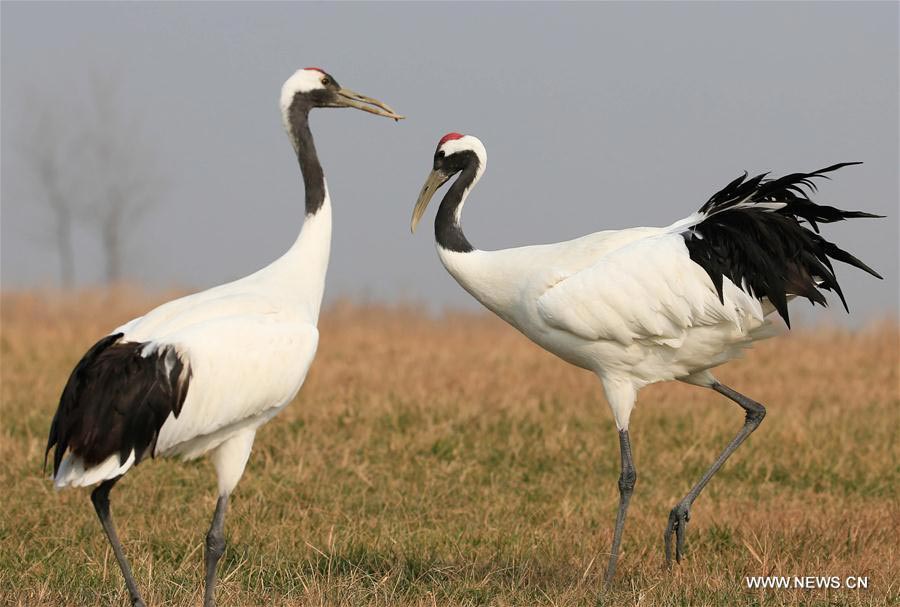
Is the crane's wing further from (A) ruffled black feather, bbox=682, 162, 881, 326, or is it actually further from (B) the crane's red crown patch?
(B) the crane's red crown patch

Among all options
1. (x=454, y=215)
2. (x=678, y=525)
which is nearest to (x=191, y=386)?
(x=454, y=215)

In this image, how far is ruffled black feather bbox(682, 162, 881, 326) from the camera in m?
5.50

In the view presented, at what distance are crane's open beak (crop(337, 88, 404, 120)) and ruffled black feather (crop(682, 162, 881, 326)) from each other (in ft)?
5.00

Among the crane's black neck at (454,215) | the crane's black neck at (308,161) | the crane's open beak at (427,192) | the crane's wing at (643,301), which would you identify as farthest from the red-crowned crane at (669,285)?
the crane's black neck at (308,161)

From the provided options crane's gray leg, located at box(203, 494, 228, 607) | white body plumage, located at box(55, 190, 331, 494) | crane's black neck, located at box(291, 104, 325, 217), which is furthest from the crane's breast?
crane's black neck, located at box(291, 104, 325, 217)

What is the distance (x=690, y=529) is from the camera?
6434 millimetres

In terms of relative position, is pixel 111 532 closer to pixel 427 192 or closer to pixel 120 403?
pixel 120 403

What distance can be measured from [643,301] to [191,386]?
Answer: 208 centimetres

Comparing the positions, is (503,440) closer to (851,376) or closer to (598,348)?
(598,348)

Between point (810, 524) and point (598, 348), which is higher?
point (598, 348)

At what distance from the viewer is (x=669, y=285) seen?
217 inches

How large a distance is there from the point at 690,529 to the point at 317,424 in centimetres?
318

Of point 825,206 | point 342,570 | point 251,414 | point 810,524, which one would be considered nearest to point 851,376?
point 810,524

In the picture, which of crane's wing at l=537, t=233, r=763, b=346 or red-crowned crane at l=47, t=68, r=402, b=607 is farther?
crane's wing at l=537, t=233, r=763, b=346
